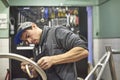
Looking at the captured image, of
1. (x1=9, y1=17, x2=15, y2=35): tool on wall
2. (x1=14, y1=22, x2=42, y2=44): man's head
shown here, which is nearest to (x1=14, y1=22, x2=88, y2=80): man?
(x1=14, y1=22, x2=42, y2=44): man's head

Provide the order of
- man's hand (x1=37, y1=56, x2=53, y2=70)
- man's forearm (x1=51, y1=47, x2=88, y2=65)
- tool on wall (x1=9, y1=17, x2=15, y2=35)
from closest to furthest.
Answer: man's hand (x1=37, y1=56, x2=53, y2=70) < man's forearm (x1=51, y1=47, x2=88, y2=65) < tool on wall (x1=9, y1=17, x2=15, y2=35)

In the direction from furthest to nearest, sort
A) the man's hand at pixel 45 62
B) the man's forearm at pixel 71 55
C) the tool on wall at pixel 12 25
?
the tool on wall at pixel 12 25
the man's forearm at pixel 71 55
the man's hand at pixel 45 62

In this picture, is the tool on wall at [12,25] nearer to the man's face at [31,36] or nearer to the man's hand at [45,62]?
the man's face at [31,36]

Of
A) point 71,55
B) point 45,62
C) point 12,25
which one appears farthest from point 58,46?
point 12,25

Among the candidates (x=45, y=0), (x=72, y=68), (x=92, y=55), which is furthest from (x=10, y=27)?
(x=72, y=68)

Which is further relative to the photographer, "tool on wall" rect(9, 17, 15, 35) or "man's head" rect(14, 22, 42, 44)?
"tool on wall" rect(9, 17, 15, 35)

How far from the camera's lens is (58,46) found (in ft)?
5.98

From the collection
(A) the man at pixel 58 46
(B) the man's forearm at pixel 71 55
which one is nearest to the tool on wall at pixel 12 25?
(A) the man at pixel 58 46

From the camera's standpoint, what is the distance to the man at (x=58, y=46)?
171 cm

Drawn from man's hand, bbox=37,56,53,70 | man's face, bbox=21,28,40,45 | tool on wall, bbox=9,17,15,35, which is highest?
tool on wall, bbox=9,17,15,35

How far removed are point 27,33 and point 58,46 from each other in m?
0.23

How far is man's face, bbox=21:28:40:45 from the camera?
5.83 feet

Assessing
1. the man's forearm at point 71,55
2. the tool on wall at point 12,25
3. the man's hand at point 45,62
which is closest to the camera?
the man's hand at point 45,62

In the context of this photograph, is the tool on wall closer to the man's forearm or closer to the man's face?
the man's face
